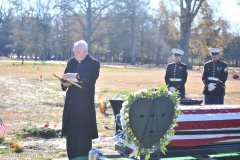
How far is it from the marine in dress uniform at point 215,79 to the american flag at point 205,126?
2.61 metres

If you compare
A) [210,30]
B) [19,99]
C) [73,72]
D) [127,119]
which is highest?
[210,30]

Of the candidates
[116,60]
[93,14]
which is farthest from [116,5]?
[116,60]

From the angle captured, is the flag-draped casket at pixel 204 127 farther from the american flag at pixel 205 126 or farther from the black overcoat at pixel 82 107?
the black overcoat at pixel 82 107

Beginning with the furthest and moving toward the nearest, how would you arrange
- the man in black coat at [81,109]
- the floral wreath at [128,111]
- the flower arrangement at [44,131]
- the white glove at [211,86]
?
the flower arrangement at [44,131] → the white glove at [211,86] → the man in black coat at [81,109] → the floral wreath at [128,111]

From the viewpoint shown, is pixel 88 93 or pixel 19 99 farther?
pixel 19 99

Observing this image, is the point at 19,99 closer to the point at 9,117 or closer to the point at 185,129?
the point at 9,117

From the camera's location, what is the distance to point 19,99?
15398 mm

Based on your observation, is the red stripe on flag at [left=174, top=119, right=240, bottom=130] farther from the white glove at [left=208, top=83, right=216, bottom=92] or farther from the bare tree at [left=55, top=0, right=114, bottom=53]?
the bare tree at [left=55, top=0, right=114, bottom=53]

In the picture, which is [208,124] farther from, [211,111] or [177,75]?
[177,75]

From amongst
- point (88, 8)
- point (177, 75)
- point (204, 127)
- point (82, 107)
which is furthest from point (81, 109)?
point (88, 8)

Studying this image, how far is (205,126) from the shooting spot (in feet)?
17.8

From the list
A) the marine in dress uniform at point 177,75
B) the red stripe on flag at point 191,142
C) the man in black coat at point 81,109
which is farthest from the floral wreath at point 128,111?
the marine in dress uniform at point 177,75

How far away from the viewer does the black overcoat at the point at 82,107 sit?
5.45 meters

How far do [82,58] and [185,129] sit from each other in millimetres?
1604
